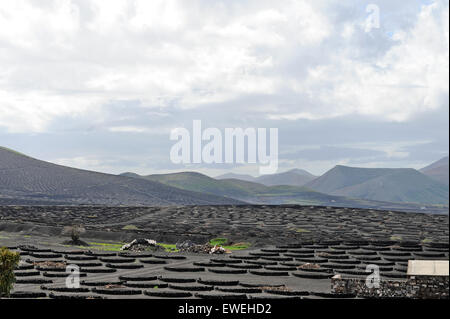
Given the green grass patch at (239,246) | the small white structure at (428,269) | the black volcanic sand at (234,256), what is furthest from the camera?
the green grass patch at (239,246)

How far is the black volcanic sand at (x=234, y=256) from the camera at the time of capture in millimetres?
39656

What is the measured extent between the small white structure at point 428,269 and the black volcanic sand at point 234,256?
5546mm

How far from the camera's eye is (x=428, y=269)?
111 ft

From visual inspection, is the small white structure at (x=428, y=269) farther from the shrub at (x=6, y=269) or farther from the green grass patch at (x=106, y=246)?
the green grass patch at (x=106, y=246)

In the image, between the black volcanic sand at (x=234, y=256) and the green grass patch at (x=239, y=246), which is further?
the green grass patch at (x=239, y=246)

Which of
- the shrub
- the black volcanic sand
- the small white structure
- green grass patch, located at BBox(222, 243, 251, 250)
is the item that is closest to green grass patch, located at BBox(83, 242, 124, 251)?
the black volcanic sand

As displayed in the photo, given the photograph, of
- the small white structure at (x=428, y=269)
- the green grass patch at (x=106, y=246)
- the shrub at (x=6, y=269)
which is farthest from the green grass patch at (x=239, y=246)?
the shrub at (x=6, y=269)

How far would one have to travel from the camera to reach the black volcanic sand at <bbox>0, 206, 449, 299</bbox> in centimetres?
3966

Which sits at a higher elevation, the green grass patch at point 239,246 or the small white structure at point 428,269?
the small white structure at point 428,269

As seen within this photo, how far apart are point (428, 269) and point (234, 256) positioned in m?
32.0

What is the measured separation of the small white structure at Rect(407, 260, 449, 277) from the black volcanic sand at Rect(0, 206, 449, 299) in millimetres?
5546
